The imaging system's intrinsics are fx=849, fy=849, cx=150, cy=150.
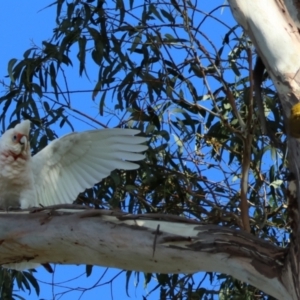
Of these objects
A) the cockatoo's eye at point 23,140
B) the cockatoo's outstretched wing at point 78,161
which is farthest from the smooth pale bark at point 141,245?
the cockatoo's eye at point 23,140

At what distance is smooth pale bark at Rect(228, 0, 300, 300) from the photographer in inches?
88.0

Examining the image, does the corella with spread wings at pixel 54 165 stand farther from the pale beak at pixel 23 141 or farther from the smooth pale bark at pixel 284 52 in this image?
the smooth pale bark at pixel 284 52

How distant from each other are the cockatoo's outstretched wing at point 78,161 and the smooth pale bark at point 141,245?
76 cm

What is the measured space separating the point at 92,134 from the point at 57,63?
0.56 meters

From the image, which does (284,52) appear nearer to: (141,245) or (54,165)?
(141,245)

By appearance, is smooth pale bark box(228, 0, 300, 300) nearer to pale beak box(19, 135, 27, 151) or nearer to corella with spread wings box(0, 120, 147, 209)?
corella with spread wings box(0, 120, 147, 209)

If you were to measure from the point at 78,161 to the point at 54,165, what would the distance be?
125mm

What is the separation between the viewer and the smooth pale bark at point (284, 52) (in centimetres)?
224

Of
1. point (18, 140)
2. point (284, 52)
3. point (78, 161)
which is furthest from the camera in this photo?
point (78, 161)

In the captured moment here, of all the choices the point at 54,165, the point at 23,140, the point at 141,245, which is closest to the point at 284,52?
the point at 141,245

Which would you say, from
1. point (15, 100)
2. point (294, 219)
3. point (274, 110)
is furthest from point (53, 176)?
point (294, 219)

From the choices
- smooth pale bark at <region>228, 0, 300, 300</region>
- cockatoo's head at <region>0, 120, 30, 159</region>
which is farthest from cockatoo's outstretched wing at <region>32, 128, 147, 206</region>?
smooth pale bark at <region>228, 0, 300, 300</region>

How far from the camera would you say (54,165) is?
150 inches

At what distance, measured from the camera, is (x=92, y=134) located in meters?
3.62
